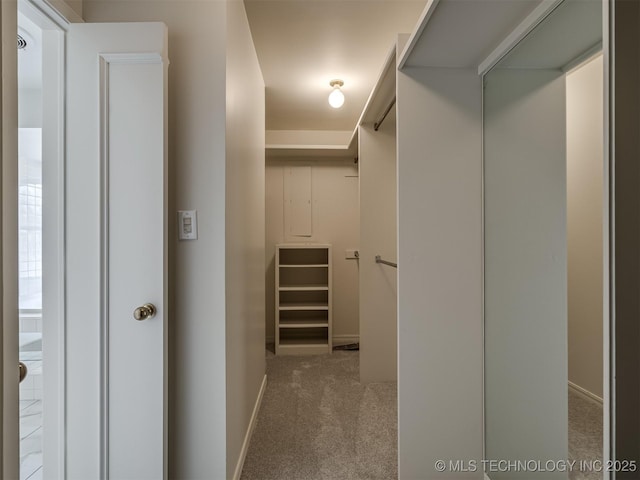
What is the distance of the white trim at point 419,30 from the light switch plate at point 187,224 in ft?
3.63

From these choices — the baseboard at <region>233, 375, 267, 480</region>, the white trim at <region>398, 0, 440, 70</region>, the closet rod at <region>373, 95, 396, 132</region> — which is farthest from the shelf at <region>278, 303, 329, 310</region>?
the white trim at <region>398, 0, 440, 70</region>

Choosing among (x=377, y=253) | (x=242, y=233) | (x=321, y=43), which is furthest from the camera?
(x=377, y=253)

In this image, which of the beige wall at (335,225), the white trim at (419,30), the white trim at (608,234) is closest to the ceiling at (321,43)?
the white trim at (419,30)

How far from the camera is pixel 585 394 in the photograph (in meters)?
0.92

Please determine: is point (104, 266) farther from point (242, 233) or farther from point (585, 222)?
point (585, 222)

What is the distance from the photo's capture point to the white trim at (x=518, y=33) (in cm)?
103

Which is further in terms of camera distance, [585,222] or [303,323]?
[303,323]

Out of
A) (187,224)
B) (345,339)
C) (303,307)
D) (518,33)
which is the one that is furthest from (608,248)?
(345,339)

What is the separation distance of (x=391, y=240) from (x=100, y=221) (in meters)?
2.02

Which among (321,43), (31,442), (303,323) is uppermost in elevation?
(321,43)

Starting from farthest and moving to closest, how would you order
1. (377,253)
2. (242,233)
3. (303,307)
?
(303,307) < (377,253) < (242,233)

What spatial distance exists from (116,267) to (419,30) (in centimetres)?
146

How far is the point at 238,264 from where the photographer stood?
5.04 ft

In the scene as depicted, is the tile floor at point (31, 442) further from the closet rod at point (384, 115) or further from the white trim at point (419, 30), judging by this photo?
the closet rod at point (384, 115)
